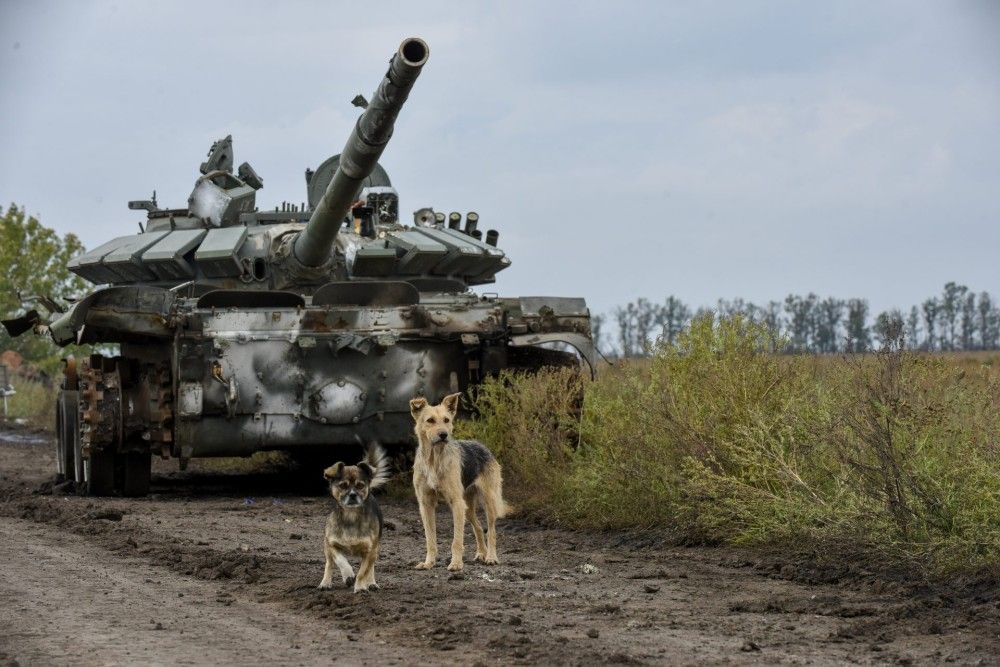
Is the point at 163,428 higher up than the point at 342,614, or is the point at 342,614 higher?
the point at 163,428

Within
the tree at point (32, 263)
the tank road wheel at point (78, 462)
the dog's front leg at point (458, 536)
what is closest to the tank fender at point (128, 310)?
the tank road wheel at point (78, 462)

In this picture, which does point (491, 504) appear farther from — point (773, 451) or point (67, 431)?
point (67, 431)

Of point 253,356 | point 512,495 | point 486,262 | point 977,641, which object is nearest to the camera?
point 977,641

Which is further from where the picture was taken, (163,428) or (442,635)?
(163,428)

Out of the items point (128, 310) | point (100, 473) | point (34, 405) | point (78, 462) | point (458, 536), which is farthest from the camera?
point (34, 405)

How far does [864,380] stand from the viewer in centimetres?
941

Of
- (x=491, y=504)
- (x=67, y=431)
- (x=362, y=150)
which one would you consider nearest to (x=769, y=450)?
(x=491, y=504)

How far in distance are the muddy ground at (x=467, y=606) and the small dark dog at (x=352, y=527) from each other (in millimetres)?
139

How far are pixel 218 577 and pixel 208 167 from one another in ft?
29.9

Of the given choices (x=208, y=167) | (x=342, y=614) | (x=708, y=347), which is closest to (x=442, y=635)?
(x=342, y=614)

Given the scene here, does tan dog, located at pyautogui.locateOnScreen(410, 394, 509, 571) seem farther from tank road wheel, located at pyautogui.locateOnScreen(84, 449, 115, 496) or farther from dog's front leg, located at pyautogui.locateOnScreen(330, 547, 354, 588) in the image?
tank road wheel, located at pyautogui.locateOnScreen(84, 449, 115, 496)

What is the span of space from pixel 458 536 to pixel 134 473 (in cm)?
641

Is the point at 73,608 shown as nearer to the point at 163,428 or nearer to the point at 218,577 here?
the point at 218,577

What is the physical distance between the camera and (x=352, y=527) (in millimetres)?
8242
